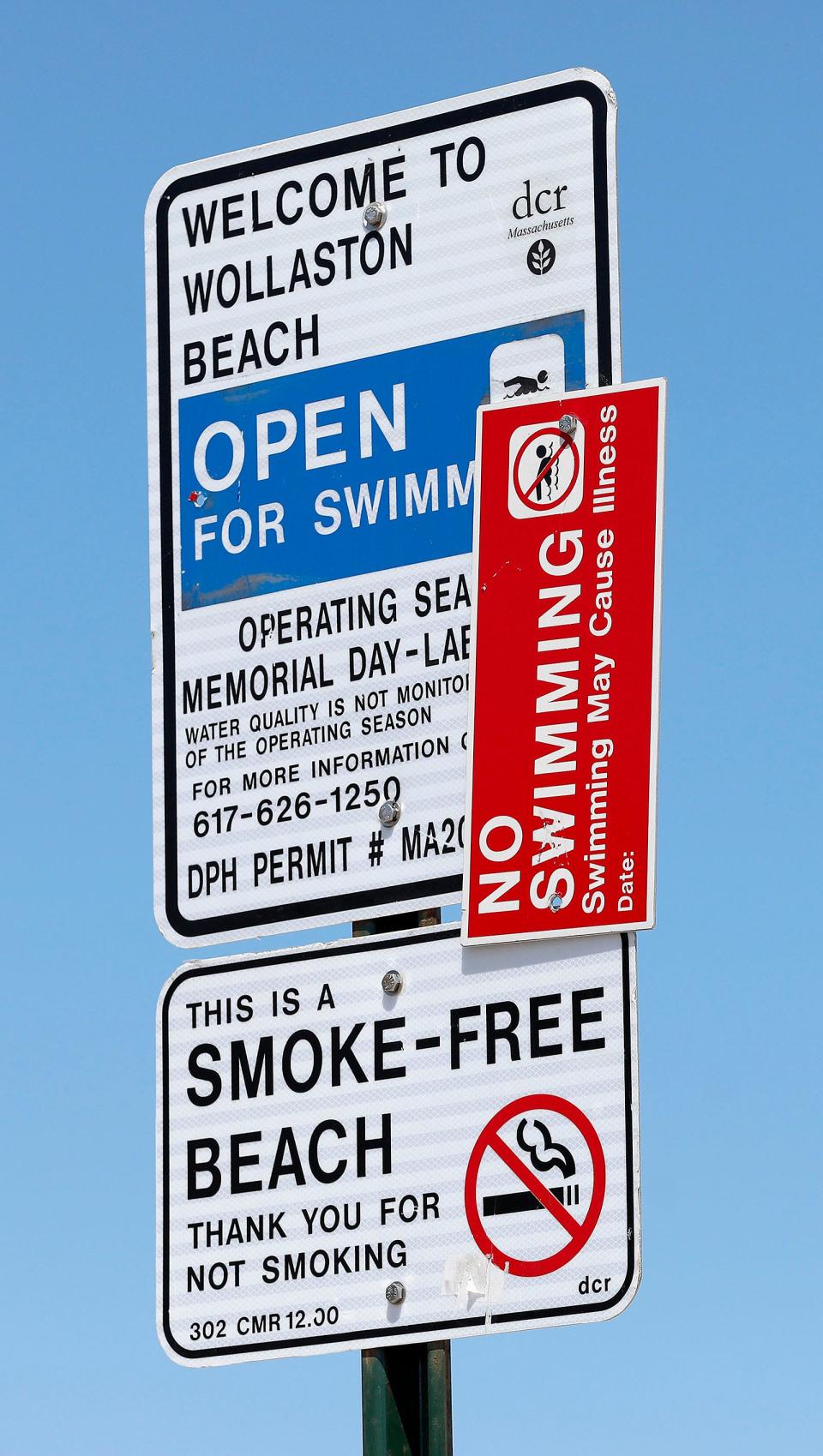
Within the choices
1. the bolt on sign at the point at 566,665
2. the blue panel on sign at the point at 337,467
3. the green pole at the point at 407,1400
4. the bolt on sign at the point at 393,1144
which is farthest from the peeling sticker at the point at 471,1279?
the blue panel on sign at the point at 337,467

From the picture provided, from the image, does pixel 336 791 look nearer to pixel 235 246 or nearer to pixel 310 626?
pixel 310 626

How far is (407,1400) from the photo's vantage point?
4.16 metres

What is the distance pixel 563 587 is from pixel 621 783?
38 centimetres

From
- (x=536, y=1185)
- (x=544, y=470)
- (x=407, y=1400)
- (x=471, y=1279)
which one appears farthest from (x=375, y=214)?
(x=407, y=1400)

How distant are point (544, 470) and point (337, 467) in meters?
0.48

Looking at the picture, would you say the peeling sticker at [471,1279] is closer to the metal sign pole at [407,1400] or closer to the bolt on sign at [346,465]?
the metal sign pole at [407,1400]

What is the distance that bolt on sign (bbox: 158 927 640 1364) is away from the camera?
394 centimetres

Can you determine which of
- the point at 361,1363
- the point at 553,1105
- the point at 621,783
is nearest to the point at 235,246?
the point at 621,783

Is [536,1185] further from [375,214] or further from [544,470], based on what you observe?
[375,214]

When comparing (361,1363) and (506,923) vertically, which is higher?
(506,923)

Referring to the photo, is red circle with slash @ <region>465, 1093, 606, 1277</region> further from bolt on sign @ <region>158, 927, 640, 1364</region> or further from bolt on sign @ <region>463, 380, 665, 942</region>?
bolt on sign @ <region>463, 380, 665, 942</region>

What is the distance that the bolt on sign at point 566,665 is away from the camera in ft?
13.2

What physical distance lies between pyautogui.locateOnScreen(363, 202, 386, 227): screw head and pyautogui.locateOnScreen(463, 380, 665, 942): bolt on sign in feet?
1.90

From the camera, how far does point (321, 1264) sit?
4164 mm
